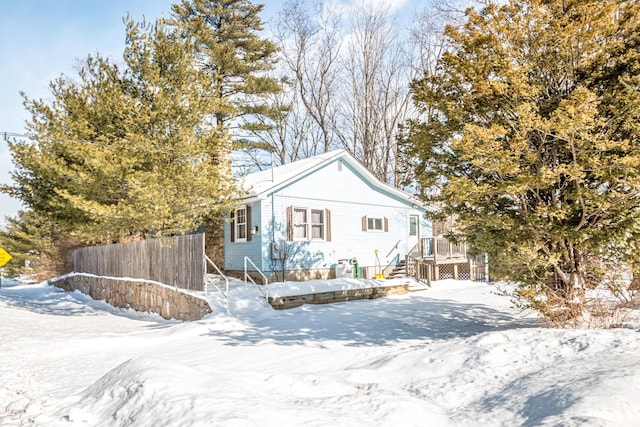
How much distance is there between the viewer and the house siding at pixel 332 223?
15.5 meters

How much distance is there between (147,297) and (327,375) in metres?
9.11

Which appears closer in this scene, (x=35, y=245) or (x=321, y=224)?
(x=321, y=224)

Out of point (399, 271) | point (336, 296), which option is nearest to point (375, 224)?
point (399, 271)

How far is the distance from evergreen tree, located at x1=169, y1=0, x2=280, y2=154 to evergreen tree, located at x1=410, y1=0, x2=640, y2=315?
15241 millimetres

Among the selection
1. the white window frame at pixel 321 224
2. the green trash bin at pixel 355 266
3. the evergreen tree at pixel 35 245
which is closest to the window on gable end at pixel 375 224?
the green trash bin at pixel 355 266

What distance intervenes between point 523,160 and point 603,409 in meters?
4.30

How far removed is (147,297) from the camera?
43.4ft

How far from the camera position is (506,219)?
7.27 metres

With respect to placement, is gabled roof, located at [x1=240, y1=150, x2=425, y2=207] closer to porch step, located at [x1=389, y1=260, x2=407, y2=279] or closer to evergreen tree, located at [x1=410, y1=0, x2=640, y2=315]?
porch step, located at [x1=389, y1=260, x2=407, y2=279]

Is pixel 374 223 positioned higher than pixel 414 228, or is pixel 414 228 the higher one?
pixel 374 223

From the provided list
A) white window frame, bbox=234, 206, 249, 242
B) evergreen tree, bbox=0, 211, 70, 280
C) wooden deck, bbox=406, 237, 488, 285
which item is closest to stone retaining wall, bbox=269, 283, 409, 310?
wooden deck, bbox=406, 237, 488, 285

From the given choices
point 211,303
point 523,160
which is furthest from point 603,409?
point 211,303

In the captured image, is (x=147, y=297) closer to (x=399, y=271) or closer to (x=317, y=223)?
(x=317, y=223)

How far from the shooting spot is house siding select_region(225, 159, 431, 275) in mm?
15461
